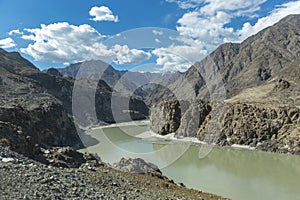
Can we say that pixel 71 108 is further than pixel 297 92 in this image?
Yes

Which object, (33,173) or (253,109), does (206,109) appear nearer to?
(253,109)

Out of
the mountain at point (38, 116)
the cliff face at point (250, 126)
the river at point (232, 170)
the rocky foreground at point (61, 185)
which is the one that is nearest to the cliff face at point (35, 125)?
the mountain at point (38, 116)

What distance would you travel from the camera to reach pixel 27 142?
36844 millimetres

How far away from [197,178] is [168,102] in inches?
2950

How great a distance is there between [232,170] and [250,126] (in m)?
33.1

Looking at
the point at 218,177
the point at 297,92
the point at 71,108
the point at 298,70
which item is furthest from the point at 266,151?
the point at 298,70

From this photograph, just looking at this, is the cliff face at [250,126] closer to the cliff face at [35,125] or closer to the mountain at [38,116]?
the mountain at [38,116]

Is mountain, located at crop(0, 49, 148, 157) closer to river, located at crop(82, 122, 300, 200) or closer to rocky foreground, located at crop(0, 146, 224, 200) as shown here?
river, located at crop(82, 122, 300, 200)

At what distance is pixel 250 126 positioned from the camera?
8650cm

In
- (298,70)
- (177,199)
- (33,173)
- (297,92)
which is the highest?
(298,70)

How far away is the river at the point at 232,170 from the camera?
40791 mm

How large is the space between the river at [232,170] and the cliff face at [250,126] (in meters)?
5.25

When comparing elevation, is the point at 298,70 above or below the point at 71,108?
above

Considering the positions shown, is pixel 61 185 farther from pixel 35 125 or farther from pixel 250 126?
pixel 250 126
